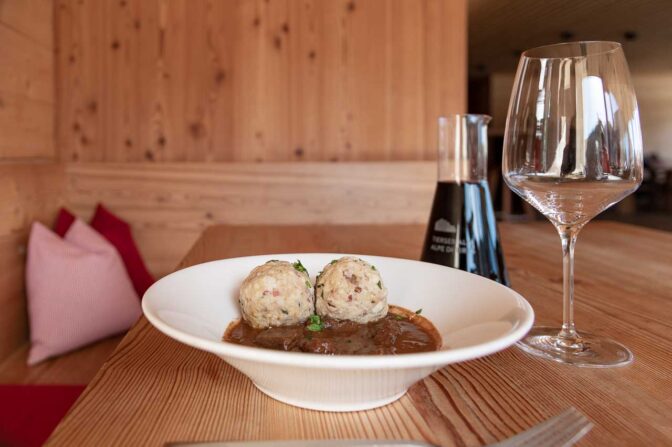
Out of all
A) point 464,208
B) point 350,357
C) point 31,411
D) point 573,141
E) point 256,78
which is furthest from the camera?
point 256,78

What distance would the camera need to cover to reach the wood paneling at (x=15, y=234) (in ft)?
5.71

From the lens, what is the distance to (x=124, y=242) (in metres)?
2.11

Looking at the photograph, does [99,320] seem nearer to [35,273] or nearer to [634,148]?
[35,273]

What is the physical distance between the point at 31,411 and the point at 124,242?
110 cm

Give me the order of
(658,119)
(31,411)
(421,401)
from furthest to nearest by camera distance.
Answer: (658,119)
(31,411)
(421,401)

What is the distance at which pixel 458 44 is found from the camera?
2.52m

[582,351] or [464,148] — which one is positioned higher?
[464,148]

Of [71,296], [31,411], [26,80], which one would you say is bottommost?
[31,411]

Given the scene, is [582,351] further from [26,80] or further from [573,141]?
[26,80]

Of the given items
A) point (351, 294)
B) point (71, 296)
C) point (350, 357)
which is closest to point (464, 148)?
point (351, 294)

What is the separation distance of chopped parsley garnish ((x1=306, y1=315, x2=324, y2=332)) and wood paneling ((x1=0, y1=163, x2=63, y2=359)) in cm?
158

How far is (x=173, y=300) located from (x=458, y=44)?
7.65 feet

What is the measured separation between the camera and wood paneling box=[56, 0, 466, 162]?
95.1 inches

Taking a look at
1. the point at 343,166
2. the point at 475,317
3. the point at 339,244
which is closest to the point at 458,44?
the point at 343,166
